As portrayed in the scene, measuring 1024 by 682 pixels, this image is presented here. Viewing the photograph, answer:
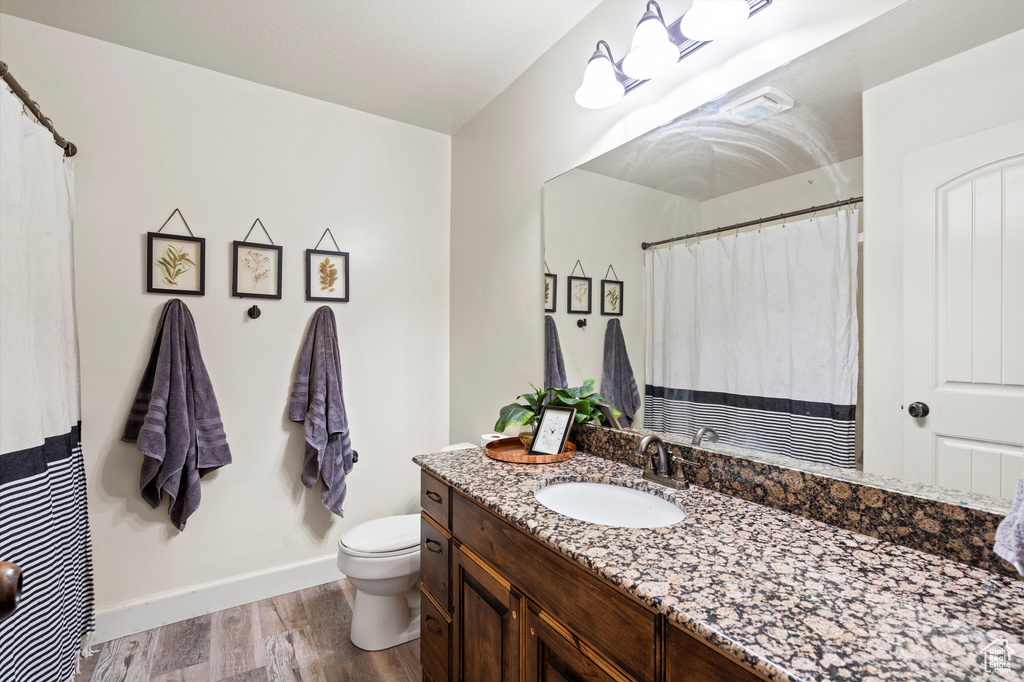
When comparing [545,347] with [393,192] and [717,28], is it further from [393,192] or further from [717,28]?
[393,192]

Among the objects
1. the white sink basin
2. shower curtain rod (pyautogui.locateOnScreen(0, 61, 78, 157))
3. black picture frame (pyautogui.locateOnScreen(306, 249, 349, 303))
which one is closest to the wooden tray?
the white sink basin

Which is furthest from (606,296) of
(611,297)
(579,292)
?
(579,292)

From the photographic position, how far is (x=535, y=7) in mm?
1822

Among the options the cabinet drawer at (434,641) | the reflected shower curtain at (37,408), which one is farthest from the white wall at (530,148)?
the reflected shower curtain at (37,408)

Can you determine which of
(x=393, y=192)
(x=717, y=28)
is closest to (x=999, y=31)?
(x=717, y=28)

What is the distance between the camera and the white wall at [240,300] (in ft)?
6.70

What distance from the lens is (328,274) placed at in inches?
99.7

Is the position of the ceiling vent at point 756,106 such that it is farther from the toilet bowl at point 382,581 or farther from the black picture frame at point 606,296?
the toilet bowl at point 382,581

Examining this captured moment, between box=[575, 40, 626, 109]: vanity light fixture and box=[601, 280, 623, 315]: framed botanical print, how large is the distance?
2.00 feet

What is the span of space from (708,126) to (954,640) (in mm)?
1288

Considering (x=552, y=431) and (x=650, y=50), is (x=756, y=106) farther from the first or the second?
(x=552, y=431)

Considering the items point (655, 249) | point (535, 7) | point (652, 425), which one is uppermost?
point (535, 7)

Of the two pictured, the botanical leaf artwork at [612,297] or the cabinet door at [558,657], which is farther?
the botanical leaf artwork at [612,297]

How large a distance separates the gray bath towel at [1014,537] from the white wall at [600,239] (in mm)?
962
